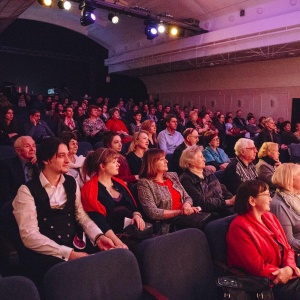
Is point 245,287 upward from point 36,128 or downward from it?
downward

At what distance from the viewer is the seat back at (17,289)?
4.61ft

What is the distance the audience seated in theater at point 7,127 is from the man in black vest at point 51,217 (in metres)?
3.66

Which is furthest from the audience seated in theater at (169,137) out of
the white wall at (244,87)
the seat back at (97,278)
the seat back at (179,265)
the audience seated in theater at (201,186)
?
the white wall at (244,87)

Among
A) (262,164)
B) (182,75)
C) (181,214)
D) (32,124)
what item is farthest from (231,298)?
(182,75)

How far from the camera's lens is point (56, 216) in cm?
214

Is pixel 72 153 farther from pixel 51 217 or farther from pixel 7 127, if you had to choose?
pixel 7 127

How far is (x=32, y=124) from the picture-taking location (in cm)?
612

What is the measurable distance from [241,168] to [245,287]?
2065mm

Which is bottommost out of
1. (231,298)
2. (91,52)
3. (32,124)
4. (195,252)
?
(231,298)

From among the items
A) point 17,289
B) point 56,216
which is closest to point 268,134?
point 56,216

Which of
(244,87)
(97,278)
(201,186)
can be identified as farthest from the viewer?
(244,87)

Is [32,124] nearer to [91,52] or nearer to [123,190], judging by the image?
[123,190]

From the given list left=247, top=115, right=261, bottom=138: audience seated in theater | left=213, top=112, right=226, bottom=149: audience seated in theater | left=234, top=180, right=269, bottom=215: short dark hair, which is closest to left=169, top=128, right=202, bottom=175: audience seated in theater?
left=234, top=180, right=269, bottom=215: short dark hair

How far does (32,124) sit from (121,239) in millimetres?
4260
